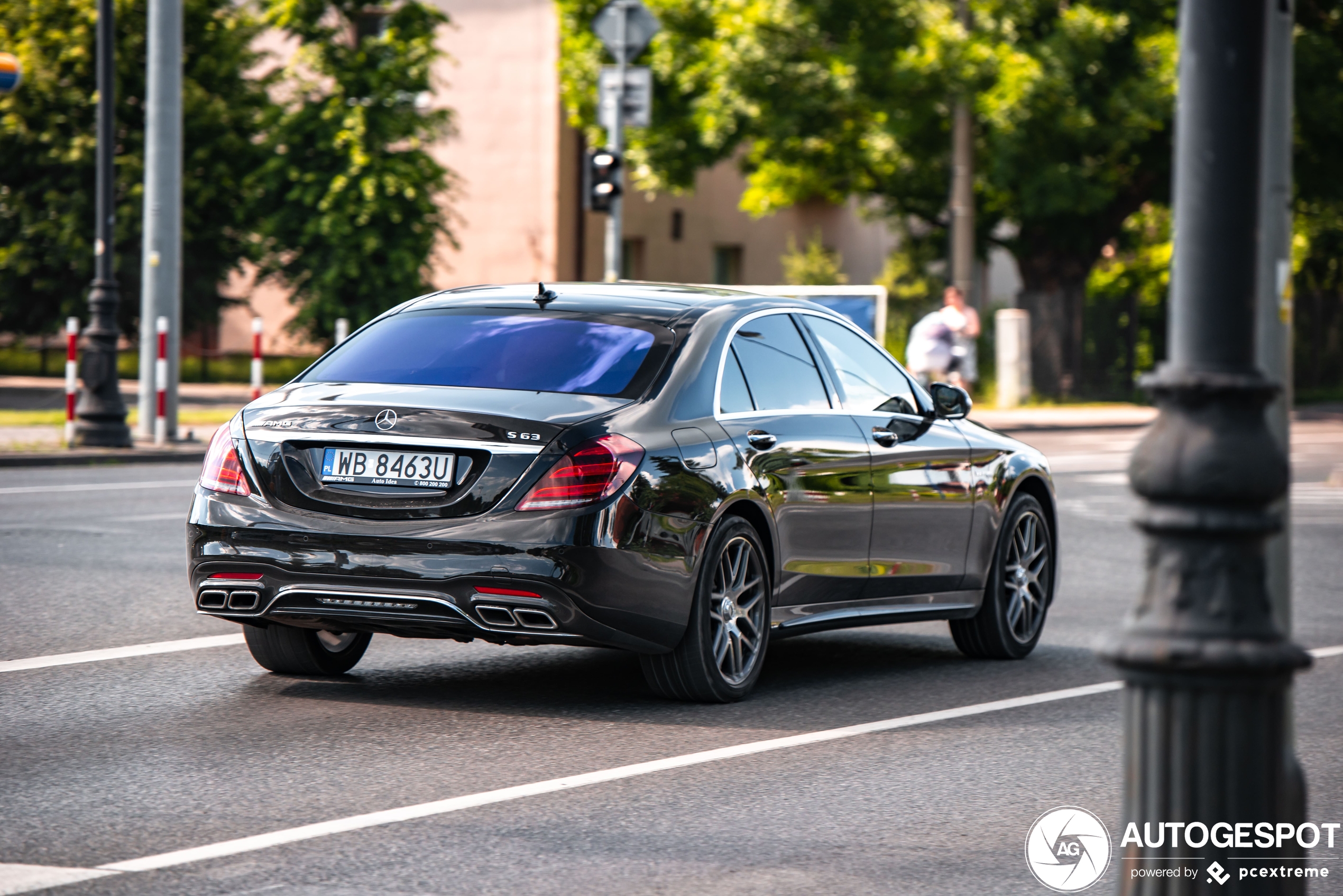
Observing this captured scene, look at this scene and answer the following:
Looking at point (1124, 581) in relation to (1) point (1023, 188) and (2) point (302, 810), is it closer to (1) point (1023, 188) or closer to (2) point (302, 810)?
(2) point (302, 810)

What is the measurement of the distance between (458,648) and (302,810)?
130 inches

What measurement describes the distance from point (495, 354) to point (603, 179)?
15.2m

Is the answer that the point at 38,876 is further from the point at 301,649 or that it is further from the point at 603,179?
the point at 603,179

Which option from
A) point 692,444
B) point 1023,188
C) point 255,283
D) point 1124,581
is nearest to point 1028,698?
point 692,444

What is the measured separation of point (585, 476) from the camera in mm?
6801

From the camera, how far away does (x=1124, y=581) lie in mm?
12094

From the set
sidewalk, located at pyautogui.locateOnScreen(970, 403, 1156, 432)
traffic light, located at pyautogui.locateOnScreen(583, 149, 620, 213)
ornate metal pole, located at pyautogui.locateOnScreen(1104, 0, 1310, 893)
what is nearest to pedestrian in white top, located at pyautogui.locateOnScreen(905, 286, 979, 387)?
sidewalk, located at pyautogui.locateOnScreen(970, 403, 1156, 432)

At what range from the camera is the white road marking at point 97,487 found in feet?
Result: 50.2

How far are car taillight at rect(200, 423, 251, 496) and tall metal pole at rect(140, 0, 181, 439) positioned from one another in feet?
43.0

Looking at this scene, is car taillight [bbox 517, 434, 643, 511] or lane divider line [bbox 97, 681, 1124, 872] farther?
car taillight [bbox 517, 434, 643, 511]

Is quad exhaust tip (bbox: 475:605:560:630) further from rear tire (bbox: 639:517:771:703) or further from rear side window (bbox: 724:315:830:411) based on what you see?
rear side window (bbox: 724:315:830:411)

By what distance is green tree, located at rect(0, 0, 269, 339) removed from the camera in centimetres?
3203

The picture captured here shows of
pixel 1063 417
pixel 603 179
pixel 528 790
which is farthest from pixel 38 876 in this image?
pixel 1063 417

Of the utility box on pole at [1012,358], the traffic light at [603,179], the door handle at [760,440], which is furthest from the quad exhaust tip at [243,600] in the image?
the utility box on pole at [1012,358]
